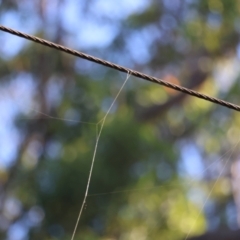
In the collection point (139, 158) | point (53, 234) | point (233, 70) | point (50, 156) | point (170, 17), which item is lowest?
point (53, 234)

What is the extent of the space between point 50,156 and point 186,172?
66 cm

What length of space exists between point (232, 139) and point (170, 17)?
931 millimetres

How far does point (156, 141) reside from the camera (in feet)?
10.8

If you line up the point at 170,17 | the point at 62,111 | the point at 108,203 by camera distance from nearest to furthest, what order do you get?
the point at 108,203
the point at 62,111
the point at 170,17

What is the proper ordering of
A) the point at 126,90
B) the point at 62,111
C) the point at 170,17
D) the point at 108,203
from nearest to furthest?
the point at 108,203
the point at 62,111
the point at 126,90
the point at 170,17

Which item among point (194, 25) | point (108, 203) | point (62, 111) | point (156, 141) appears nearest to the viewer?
point (108, 203)

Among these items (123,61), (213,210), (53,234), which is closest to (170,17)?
(123,61)

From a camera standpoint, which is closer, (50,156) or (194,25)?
(50,156)

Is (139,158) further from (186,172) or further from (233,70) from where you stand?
(233,70)

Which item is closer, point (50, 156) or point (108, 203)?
point (108, 203)

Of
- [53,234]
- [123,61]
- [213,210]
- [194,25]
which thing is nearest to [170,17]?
[194,25]

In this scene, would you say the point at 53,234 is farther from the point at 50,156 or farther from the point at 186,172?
the point at 186,172

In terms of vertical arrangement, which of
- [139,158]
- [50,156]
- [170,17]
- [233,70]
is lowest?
[139,158]

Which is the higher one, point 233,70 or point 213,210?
point 233,70
